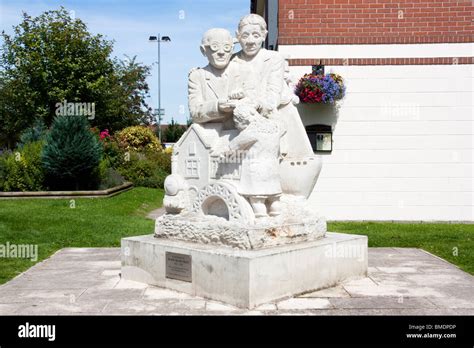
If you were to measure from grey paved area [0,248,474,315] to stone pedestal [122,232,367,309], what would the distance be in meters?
0.11

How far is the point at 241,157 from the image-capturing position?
5.71m

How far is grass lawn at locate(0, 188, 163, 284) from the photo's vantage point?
9.38 m

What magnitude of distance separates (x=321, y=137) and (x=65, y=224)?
6.10 metres

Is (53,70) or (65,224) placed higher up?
(53,70)

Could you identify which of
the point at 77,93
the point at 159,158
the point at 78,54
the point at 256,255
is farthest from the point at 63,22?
the point at 256,255

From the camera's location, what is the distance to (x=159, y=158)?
23438mm

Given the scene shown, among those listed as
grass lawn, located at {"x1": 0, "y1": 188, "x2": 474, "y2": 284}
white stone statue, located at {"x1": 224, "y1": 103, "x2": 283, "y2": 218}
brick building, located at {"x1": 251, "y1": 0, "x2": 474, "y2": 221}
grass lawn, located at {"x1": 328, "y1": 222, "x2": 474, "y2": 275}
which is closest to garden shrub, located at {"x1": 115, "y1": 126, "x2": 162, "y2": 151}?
grass lawn, located at {"x1": 0, "y1": 188, "x2": 474, "y2": 284}

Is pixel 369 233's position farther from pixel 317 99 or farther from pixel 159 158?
pixel 159 158

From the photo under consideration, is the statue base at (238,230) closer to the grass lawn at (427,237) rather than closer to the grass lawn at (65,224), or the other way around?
the grass lawn at (65,224)

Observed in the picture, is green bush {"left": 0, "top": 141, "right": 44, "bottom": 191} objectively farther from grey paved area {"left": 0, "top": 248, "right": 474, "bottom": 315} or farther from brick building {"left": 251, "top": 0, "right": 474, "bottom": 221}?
grey paved area {"left": 0, "top": 248, "right": 474, "bottom": 315}

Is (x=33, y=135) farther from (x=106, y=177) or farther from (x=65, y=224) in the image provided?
(x=65, y=224)

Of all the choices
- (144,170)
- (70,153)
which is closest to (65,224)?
(70,153)

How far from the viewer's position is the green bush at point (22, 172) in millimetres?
15508

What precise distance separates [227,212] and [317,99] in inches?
269
